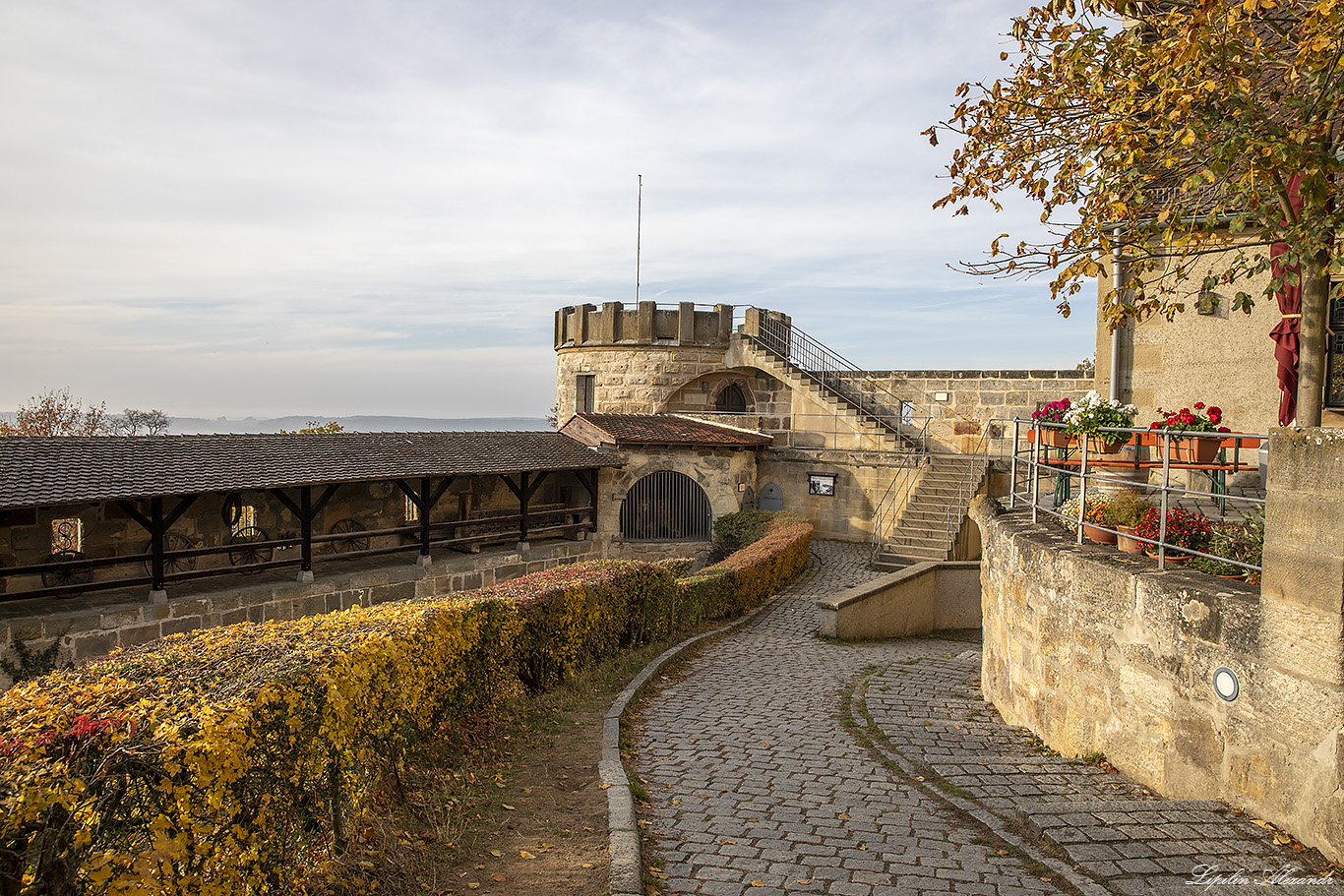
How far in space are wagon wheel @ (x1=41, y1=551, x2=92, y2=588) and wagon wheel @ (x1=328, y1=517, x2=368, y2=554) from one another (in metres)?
4.00

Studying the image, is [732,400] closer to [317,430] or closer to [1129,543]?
[317,430]

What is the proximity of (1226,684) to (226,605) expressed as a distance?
44.3 feet

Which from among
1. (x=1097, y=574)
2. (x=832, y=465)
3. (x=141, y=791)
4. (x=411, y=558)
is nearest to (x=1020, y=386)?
(x=832, y=465)

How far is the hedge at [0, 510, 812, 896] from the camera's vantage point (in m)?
2.83

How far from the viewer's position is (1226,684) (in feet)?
14.3

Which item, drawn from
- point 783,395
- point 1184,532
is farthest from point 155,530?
point 783,395

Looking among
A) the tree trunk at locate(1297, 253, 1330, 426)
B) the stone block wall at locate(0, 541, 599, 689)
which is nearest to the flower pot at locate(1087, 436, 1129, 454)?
the tree trunk at locate(1297, 253, 1330, 426)

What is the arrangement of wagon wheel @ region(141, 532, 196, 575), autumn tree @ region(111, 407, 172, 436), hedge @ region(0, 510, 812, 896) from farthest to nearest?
1. autumn tree @ region(111, 407, 172, 436)
2. wagon wheel @ region(141, 532, 196, 575)
3. hedge @ region(0, 510, 812, 896)

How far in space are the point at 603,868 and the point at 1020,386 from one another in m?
18.3

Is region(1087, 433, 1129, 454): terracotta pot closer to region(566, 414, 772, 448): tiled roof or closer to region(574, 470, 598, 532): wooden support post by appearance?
region(566, 414, 772, 448): tiled roof

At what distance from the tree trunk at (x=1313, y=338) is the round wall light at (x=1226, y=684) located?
228 cm

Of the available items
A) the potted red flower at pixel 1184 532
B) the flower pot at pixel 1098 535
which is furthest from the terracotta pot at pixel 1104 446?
the potted red flower at pixel 1184 532

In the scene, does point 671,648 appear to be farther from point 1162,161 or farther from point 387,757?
point 1162,161

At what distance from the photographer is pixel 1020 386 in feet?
65.8
